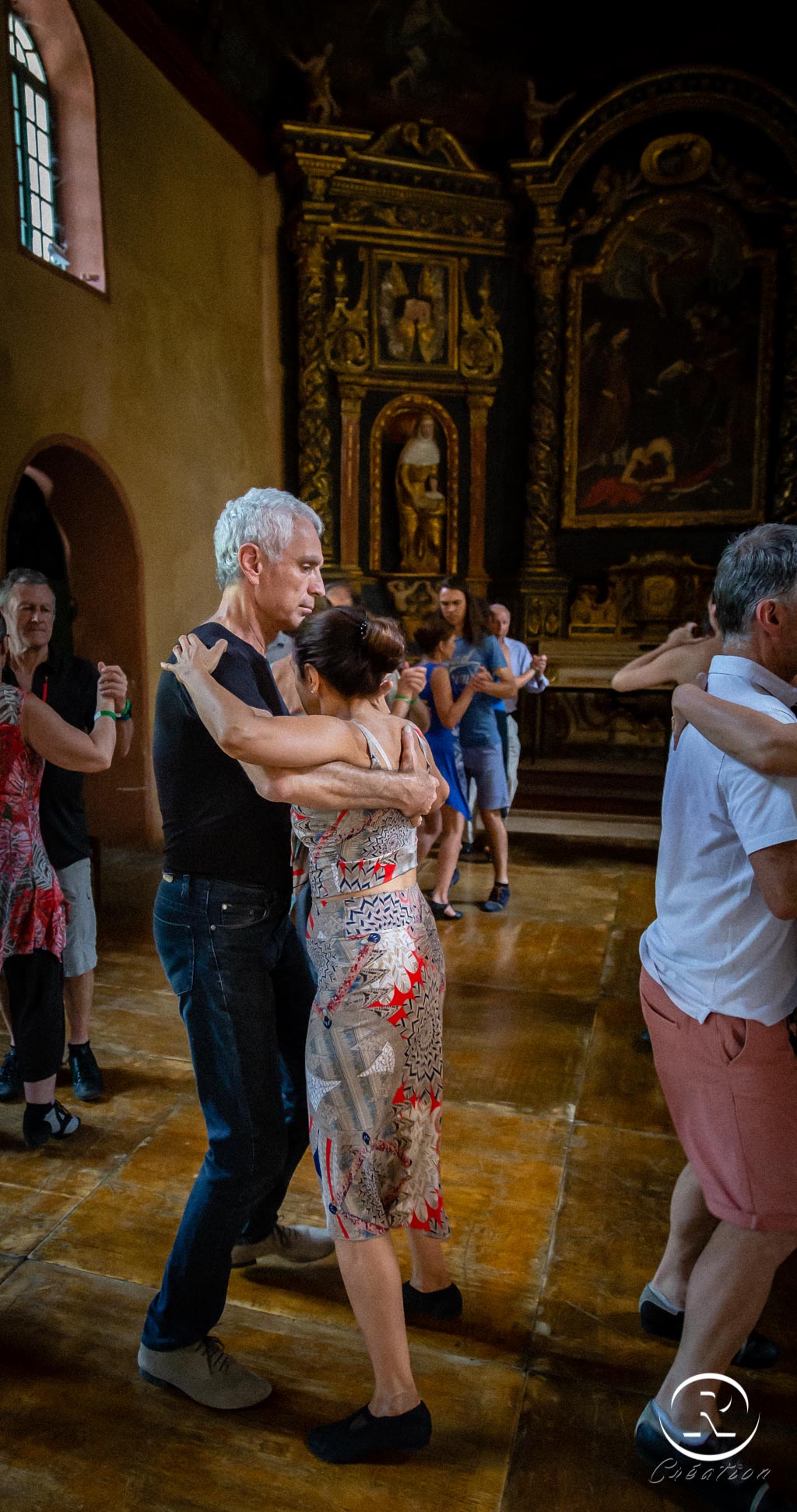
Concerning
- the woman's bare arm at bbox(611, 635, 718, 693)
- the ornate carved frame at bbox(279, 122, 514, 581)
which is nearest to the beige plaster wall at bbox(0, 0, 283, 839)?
the ornate carved frame at bbox(279, 122, 514, 581)

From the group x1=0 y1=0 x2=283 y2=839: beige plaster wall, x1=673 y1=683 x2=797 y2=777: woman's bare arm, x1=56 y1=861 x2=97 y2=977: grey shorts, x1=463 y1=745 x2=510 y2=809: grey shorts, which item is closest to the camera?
x1=673 y1=683 x2=797 y2=777: woman's bare arm

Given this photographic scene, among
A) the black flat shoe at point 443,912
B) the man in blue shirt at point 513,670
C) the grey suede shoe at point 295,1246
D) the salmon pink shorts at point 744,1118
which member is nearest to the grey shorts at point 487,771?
the man in blue shirt at point 513,670

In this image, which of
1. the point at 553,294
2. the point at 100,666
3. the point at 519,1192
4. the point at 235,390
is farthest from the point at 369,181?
the point at 519,1192

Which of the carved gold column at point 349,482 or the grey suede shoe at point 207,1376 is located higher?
the carved gold column at point 349,482

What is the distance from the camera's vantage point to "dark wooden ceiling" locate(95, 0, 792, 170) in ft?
31.3

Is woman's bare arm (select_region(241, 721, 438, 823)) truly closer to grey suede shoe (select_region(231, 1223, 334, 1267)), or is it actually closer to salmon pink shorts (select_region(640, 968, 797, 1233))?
salmon pink shorts (select_region(640, 968, 797, 1233))

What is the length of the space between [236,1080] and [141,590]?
5.75 m

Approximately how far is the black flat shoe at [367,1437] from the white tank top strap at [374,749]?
4.05 ft

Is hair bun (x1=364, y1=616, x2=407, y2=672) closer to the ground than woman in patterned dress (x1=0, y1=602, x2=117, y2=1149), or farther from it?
farther from it

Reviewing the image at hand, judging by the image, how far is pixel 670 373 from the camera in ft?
34.1

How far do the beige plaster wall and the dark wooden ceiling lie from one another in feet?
4.81

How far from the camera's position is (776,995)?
67.1 inches

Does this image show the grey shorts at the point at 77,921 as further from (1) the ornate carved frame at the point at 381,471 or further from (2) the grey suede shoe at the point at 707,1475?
(1) the ornate carved frame at the point at 381,471

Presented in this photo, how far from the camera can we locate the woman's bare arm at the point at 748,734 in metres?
1.58
